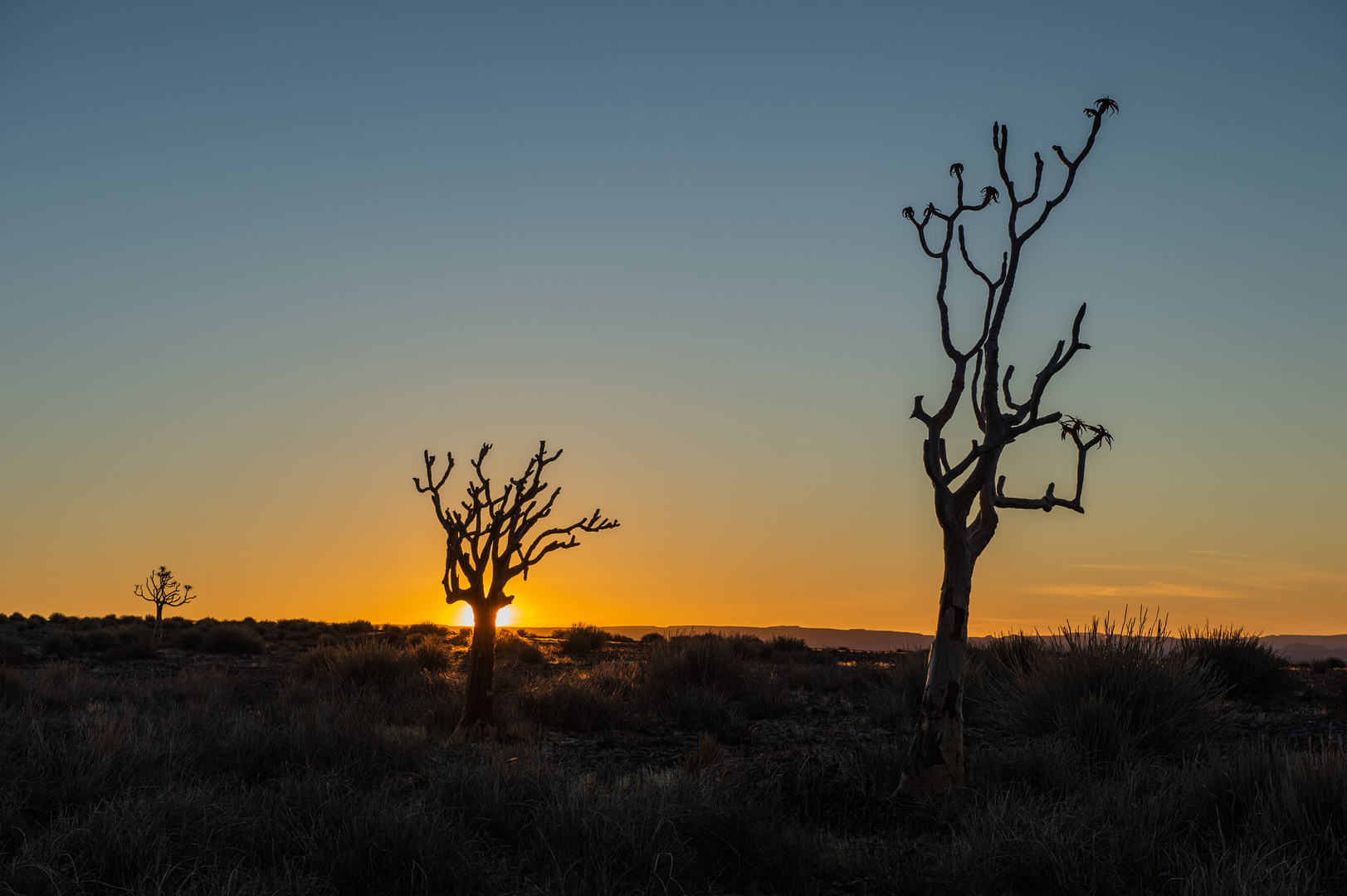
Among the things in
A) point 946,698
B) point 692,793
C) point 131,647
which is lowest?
point 131,647

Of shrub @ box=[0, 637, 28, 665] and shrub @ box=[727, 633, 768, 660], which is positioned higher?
shrub @ box=[727, 633, 768, 660]

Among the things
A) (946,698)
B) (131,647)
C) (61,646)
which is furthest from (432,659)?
(946,698)

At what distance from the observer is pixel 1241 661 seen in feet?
47.5

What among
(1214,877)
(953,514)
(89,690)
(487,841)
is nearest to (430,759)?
(487,841)

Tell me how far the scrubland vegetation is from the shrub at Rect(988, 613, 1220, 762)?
0.04 m

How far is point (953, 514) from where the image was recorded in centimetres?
801

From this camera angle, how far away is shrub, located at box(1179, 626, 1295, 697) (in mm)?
14016

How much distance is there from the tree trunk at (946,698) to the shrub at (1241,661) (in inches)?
314

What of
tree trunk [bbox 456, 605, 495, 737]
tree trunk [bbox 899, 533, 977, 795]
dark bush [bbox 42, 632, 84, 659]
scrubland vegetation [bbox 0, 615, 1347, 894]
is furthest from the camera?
dark bush [bbox 42, 632, 84, 659]

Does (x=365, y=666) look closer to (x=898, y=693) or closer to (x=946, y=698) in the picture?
(x=898, y=693)

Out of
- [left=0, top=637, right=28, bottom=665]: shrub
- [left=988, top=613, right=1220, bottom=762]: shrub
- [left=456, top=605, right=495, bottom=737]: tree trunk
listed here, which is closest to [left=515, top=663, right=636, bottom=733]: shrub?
[left=456, top=605, right=495, bottom=737]: tree trunk

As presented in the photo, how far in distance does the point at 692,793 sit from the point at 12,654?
23.5 metres

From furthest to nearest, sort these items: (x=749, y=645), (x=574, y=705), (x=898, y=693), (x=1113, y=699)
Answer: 1. (x=749, y=645)
2. (x=898, y=693)
3. (x=574, y=705)
4. (x=1113, y=699)

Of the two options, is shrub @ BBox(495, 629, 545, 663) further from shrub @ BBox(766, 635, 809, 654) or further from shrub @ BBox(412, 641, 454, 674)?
shrub @ BBox(766, 635, 809, 654)
